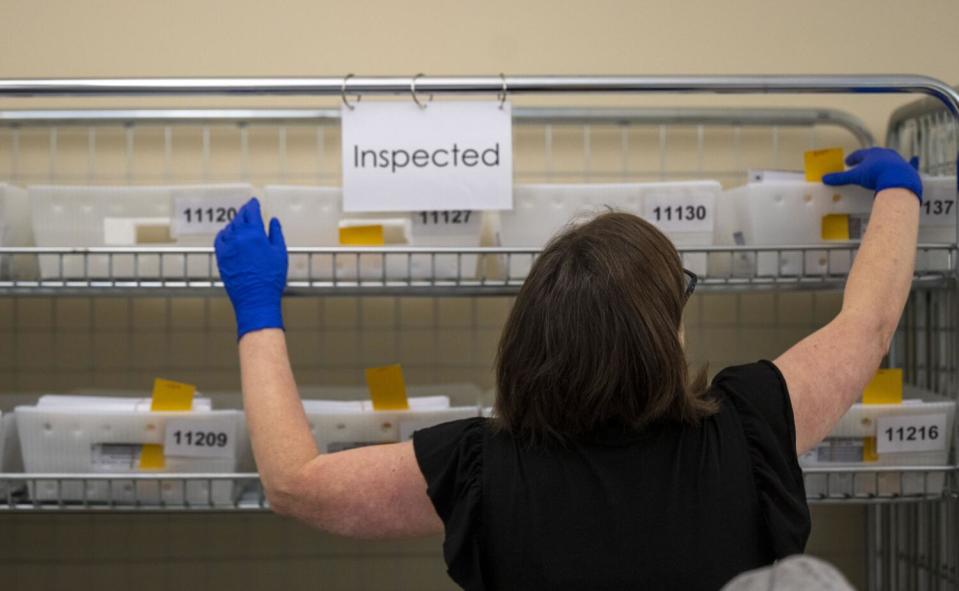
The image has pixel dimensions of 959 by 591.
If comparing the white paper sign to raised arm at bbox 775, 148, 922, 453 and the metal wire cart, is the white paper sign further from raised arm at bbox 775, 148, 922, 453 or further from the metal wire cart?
raised arm at bbox 775, 148, 922, 453

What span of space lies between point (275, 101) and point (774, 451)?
1.24 metres

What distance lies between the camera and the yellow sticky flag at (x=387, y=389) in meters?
1.45

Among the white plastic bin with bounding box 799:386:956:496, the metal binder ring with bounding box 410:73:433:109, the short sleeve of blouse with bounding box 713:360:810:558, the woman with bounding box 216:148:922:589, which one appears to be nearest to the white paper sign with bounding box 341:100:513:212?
the metal binder ring with bounding box 410:73:433:109

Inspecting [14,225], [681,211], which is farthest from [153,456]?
[681,211]

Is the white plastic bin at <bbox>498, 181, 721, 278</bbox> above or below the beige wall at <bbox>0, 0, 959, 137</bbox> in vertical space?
below

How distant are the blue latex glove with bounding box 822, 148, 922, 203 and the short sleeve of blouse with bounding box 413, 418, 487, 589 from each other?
72cm

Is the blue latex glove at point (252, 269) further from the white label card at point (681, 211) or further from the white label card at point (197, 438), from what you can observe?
the white label card at point (681, 211)

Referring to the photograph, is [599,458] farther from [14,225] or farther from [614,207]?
[14,225]

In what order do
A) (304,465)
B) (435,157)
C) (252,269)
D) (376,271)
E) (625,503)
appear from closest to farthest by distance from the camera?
(625,503) < (304,465) < (252,269) < (435,157) < (376,271)

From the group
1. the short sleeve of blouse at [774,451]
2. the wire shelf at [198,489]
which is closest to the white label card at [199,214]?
the wire shelf at [198,489]

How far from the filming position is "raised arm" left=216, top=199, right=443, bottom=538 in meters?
1.04

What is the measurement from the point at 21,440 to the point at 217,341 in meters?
0.47

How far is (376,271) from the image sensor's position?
4.83 ft

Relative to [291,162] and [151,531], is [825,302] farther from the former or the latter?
[151,531]
